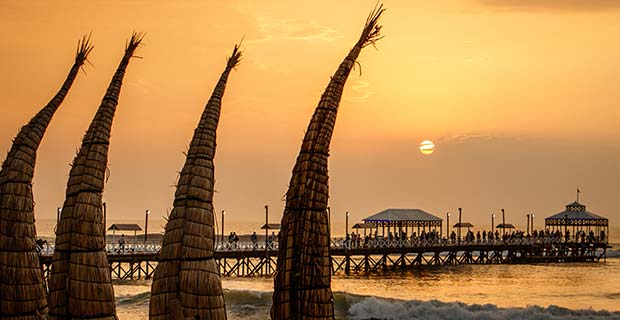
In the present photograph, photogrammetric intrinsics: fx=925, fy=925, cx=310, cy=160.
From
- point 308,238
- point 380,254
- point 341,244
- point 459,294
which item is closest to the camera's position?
point 308,238

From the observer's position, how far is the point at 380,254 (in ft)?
219

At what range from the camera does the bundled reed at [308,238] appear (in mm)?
10219

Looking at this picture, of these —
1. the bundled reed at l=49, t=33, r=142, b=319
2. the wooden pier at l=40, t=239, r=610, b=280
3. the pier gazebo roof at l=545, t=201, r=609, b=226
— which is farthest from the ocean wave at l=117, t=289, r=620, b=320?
the pier gazebo roof at l=545, t=201, r=609, b=226

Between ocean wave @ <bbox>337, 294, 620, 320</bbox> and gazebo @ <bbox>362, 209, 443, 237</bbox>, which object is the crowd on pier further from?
ocean wave @ <bbox>337, 294, 620, 320</bbox>

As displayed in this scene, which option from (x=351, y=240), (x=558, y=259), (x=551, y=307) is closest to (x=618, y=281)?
(x=558, y=259)

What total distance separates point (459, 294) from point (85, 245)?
156 feet

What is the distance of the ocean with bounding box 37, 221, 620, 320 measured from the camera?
1757 inches

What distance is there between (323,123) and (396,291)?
47725 mm

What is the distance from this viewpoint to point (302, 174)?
10562 millimetres

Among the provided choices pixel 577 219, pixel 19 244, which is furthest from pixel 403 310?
pixel 577 219

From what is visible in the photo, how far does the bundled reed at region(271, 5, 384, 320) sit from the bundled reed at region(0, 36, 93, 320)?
13.9 ft

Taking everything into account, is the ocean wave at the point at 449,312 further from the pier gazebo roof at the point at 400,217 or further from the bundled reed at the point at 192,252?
the bundled reed at the point at 192,252

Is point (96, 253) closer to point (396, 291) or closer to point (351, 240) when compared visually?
point (396, 291)

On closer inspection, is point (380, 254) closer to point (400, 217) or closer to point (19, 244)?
point (400, 217)
